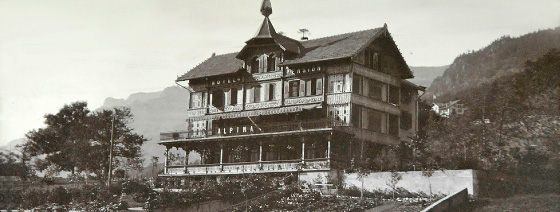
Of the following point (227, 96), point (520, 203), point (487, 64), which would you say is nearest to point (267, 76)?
point (227, 96)

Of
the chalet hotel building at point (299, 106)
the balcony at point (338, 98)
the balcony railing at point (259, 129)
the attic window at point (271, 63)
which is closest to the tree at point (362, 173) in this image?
the chalet hotel building at point (299, 106)

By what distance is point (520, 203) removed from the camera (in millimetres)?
34406

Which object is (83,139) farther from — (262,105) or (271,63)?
(271,63)

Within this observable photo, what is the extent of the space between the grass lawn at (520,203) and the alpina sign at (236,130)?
21713 millimetres

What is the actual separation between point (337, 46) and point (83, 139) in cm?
2800

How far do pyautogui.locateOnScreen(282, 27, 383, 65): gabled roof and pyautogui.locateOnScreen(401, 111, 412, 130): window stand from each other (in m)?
7.92

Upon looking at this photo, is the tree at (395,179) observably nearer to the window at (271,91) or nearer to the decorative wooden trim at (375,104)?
the decorative wooden trim at (375,104)

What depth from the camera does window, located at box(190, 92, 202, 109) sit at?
59.2 meters

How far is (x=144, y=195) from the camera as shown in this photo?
146 feet

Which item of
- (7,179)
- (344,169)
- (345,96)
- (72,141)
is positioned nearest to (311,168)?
(344,169)

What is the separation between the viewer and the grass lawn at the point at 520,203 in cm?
3266

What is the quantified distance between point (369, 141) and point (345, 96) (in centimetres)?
386

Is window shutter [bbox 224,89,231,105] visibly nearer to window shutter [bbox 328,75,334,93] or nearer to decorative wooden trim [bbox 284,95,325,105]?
decorative wooden trim [bbox 284,95,325,105]

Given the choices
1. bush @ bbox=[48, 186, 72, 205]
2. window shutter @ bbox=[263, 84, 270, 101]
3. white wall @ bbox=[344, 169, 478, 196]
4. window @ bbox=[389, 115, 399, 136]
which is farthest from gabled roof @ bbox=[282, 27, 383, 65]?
bush @ bbox=[48, 186, 72, 205]
